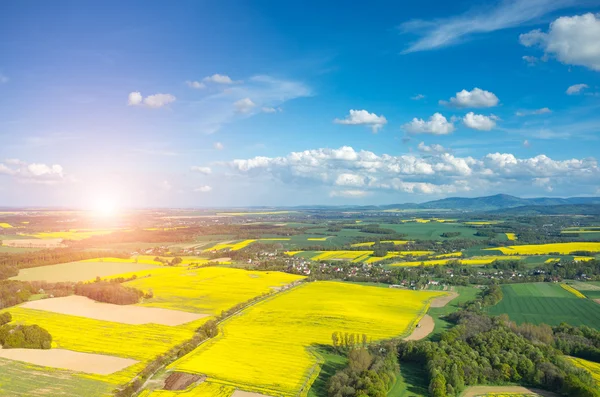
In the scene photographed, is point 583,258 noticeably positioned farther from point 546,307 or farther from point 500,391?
point 500,391

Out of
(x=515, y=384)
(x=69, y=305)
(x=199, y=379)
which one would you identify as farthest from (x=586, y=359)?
(x=69, y=305)

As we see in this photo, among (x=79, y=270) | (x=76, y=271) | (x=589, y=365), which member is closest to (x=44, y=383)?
(x=589, y=365)

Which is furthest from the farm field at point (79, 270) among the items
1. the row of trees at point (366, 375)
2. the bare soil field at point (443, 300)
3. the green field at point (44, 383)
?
the bare soil field at point (443, 300)

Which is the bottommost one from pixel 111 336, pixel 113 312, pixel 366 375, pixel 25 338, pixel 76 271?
pixel 366 375

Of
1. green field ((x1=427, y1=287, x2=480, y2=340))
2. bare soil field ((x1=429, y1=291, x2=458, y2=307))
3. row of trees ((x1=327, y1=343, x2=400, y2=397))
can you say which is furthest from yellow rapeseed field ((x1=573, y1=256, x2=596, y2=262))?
row of trees ((x1=327, y1=343, x2=400, y2=397))

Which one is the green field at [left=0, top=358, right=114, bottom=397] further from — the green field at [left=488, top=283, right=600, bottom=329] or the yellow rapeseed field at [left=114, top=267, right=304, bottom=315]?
the green field at [left=488, top=283, right=600, bottom=329]

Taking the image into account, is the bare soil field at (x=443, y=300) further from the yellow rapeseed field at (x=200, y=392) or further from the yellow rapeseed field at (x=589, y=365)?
the yellow rapeseed field at (x=200, y=392)

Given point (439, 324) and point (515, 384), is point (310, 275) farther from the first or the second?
point (515, 384)
